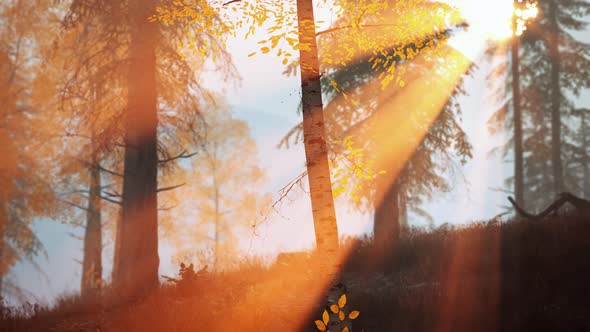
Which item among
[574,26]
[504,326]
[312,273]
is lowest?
[504,326]

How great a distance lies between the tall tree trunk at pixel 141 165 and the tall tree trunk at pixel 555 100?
60.6 ft

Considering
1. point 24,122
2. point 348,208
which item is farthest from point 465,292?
point 24,122

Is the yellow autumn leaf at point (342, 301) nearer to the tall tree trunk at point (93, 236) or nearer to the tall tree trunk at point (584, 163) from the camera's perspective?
the tall tree trunk at point (93, 236)

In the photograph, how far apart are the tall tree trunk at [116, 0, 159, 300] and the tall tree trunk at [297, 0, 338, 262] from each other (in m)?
5.06

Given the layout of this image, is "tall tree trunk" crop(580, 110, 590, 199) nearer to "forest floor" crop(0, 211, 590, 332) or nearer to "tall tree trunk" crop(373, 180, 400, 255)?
"tall tree trunk" crop(373, 180, 400, 255)

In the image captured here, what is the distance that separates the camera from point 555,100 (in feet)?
73.4

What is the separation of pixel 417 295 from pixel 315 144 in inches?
128

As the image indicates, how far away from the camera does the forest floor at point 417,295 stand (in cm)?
618

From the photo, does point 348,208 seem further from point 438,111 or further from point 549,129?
point 549,129

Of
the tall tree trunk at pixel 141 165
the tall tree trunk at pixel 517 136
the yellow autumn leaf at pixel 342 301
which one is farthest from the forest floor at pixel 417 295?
the tall tree trunk at pixel 517 136

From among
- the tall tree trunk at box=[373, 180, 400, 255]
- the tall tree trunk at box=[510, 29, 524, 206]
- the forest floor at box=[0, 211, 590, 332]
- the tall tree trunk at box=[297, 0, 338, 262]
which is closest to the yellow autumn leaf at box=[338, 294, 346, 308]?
the tall tree trunk at box=[297, 0, 338, 262]

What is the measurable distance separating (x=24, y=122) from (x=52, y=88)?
4.55 feet

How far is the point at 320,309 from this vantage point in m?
7.05

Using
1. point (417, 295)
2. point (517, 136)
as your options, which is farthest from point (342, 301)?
point (517, 136)
